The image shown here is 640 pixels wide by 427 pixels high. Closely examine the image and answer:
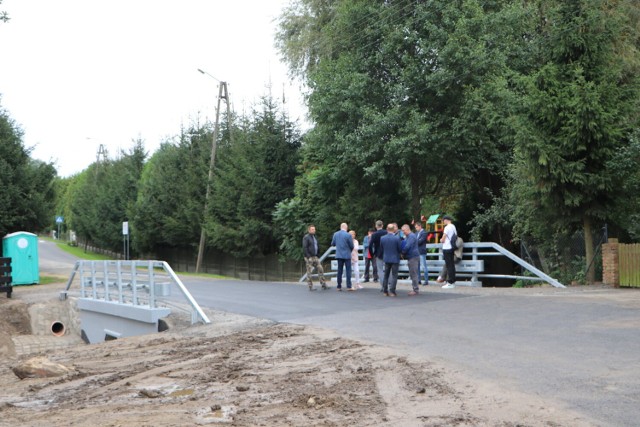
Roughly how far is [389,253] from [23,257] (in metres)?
17.9

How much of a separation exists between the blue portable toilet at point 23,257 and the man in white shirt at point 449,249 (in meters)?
16.7

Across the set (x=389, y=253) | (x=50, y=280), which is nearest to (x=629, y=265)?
(x=389, y=253)

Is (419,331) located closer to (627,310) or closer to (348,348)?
(348,348)

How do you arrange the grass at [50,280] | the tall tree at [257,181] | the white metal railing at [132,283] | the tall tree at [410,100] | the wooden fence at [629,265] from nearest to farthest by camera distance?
1. the white metal railing at [132,283]
2. the wooden fence at [629,265]
3. the tall tree at [410,100]
4. the grass at [50,280]
5. the tall tree at [257,181]

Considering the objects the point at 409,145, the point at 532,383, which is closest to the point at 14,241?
the point at 409,145

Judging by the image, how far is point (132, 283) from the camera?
53.4ft

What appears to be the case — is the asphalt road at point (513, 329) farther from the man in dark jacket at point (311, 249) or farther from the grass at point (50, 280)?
the grass at point (50, 280)

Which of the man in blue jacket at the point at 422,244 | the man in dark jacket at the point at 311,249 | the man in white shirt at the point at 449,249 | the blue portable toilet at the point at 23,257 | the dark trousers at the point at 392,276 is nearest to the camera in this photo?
the dark trousers at the point at 392,276

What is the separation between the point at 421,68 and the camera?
2656 centimetres

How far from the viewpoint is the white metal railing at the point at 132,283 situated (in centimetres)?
1490

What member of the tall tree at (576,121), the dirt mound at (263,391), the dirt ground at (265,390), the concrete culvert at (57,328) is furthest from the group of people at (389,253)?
the concrete culvert at (57,328)

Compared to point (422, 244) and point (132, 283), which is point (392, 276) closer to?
point (422, 244)

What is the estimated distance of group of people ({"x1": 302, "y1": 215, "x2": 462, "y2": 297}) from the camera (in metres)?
17.9

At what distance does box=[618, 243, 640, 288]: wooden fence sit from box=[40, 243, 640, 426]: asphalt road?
0.66 meters
